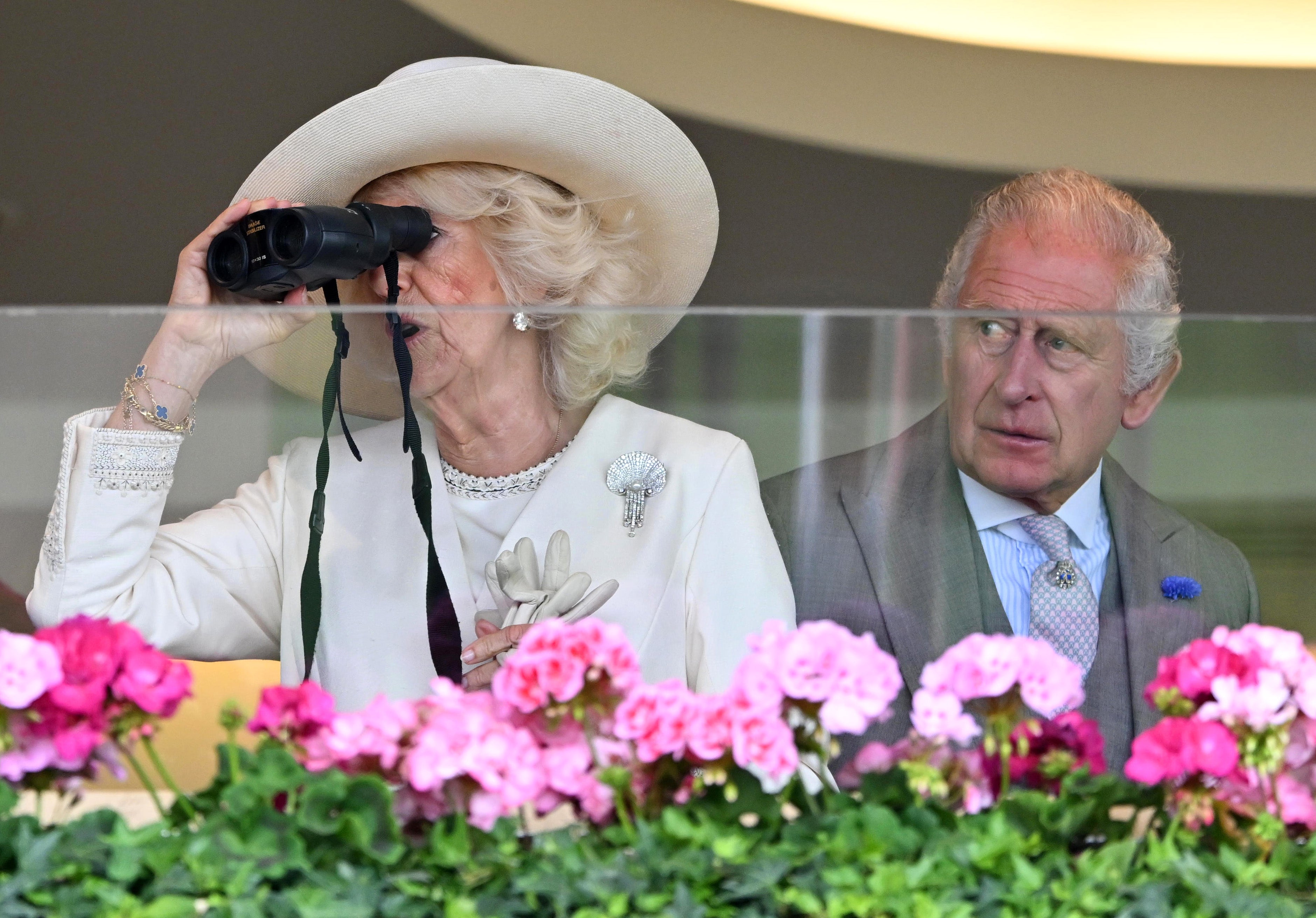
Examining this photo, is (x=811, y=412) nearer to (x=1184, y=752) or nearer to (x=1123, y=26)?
(x=1184, y=752)

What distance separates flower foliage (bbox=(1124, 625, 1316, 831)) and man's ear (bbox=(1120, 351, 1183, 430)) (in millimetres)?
192

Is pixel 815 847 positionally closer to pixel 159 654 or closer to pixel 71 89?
pixel 159 654

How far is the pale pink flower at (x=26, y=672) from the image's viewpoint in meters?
0.66

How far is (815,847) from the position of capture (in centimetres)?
65

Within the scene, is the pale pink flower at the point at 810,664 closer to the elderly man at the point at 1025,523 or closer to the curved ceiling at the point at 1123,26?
the elderly man at the point at 1025,523

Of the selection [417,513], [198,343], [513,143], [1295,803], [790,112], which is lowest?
[1295,803]

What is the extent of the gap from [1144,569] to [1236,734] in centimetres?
21

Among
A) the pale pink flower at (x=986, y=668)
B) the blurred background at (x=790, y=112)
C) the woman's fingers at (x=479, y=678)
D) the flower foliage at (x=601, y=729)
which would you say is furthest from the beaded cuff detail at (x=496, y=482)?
the blurred background at (x=790, y=112)

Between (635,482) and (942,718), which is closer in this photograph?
(942,718)

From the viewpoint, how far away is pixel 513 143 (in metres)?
1.36

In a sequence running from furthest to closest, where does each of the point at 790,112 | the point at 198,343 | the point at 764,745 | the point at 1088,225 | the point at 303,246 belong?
the point at 790,112 < the point at 1088,225 < the point at 303,246 < the point at 198,343 < the point at 764,745

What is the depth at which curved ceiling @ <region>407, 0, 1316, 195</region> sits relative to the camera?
3.43 meters

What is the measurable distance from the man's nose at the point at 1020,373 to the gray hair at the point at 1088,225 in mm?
857

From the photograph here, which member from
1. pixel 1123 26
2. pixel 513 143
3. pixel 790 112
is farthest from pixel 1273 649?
pixel 1123 26
